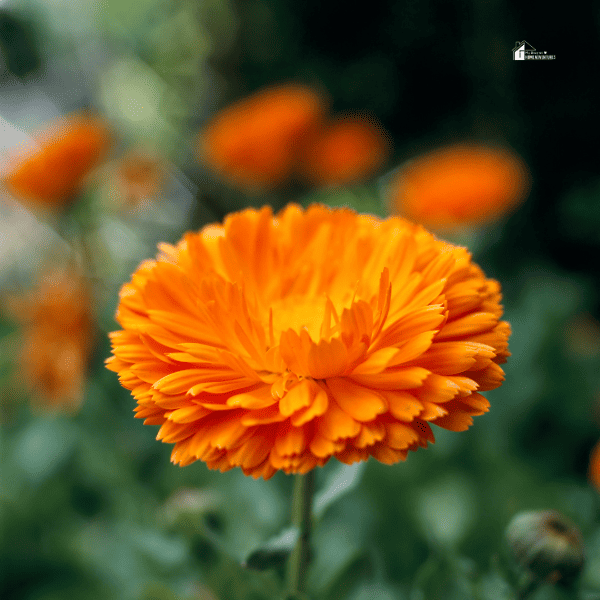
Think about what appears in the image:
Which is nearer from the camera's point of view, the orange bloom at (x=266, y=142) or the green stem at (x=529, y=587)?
the green stem at (x=529, y=587)

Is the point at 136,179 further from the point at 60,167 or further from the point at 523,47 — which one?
the point at 523,47

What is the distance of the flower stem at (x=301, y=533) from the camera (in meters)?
0.78

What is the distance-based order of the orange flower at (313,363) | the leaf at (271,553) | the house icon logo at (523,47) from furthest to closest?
the house icon logo at (523,47) → the leaf at (271,553) → the orange flower at (313,363)

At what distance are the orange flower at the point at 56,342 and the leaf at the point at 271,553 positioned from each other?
967 mm

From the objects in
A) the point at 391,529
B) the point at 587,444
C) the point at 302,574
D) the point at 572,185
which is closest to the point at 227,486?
the point at 391,529

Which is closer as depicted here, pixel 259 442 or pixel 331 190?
pixel 259 442

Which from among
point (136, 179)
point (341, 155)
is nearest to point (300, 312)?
point (341, 155)

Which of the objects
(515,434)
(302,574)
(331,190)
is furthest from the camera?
(331,190)

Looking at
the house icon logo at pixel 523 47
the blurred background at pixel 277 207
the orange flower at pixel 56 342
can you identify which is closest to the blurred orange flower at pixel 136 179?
the blurred background at pixel 277 207

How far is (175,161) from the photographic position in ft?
11.7

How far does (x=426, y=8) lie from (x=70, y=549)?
281 centimetres

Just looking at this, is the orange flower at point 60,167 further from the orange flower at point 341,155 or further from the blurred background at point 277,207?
the orange flower at point 341,155

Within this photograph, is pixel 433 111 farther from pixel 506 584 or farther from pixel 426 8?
pixel 506 584

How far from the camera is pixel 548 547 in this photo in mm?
864
